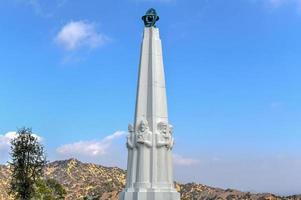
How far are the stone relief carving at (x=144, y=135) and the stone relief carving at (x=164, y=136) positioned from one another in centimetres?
38

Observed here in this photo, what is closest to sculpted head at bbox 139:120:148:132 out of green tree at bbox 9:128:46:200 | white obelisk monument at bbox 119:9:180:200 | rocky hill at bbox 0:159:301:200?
white obelisk monument at bbox 119:9:180:200

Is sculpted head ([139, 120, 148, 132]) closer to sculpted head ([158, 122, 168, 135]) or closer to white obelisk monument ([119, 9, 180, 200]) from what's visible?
white obelisk monument ([119, 9, 180, 200])

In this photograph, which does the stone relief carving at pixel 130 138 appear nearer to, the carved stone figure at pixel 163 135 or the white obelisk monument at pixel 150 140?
the white obelisk monument at pixel 150 140

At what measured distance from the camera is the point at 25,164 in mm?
39281

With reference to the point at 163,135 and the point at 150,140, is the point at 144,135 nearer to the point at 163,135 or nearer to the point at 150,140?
the point at 150,140

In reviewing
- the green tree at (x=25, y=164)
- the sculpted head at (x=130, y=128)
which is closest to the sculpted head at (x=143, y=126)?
the sculpted head at (x=130, y=128)

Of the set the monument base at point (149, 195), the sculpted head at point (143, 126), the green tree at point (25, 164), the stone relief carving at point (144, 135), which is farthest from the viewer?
the green tree at point (25, 164)

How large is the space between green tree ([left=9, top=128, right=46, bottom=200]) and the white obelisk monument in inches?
933

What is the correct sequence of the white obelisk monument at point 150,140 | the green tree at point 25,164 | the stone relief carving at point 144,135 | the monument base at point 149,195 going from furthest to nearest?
1. the green tree at point 25,164
2. the stone relief carving at point 144,135
3. the white obelisk monument at point 150,140
4. the monument base at point 149,195

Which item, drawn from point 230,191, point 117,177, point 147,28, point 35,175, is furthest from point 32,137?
point 117,177

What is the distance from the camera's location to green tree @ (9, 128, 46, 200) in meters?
38.7

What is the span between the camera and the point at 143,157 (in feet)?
56.2

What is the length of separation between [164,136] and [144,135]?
0.80 m

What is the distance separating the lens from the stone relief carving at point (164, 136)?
17297 mm
